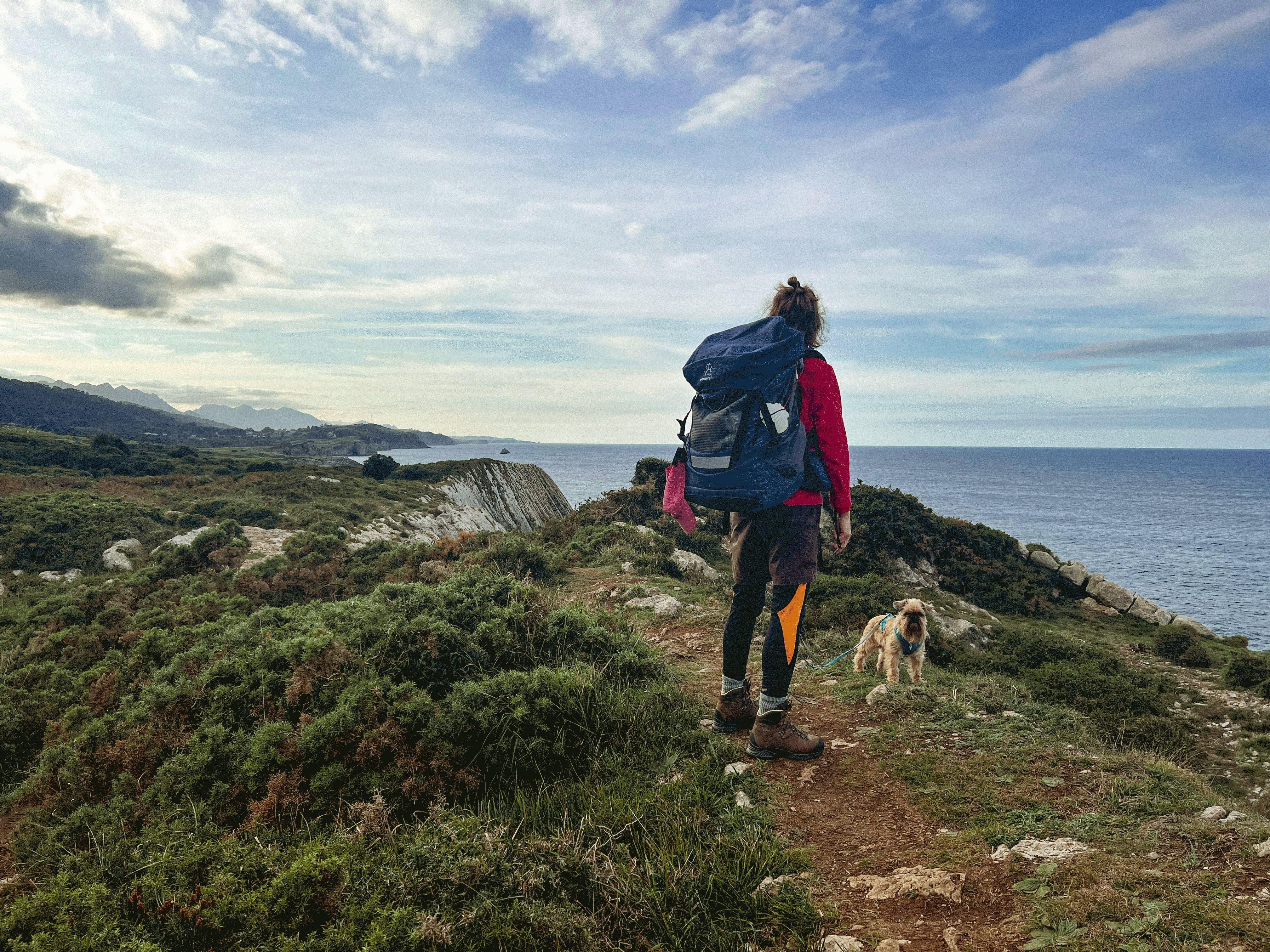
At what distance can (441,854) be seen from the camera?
2.63 metres

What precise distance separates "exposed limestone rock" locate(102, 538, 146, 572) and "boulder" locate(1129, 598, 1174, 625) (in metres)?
23.4

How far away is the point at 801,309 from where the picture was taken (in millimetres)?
4070

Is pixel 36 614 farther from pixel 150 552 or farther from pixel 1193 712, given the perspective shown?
pixel 1193 712

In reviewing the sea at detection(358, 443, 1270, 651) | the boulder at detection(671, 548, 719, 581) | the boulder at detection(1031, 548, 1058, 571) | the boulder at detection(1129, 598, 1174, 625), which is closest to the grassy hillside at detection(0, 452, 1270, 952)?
the boulder at detection(671, 548, 719, 581)

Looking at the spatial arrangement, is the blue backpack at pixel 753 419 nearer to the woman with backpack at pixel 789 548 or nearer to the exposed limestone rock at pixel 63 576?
the woman with backpack at pixel 789 548

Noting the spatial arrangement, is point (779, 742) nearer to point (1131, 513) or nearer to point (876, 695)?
point (876, 695)

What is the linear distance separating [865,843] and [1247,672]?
12.0 metres

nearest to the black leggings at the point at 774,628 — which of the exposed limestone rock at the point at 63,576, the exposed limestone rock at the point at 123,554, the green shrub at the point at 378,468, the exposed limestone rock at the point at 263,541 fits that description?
the exposed limestone rock at the point at 263,541

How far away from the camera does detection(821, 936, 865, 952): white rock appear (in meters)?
2.29

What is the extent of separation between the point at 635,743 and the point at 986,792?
220cm

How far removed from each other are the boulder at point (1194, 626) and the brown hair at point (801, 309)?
1564 cm

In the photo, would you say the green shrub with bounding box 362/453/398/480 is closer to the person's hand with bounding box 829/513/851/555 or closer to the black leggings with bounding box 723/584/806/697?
the black leggings with bounding box 723/584/806/697

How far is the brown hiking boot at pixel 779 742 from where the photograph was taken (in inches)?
161

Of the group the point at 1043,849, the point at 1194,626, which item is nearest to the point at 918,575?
the point at 1194,626
